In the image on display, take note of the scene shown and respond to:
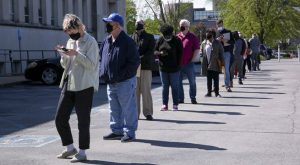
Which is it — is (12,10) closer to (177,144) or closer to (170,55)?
(170,55)

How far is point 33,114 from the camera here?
44.4 ft

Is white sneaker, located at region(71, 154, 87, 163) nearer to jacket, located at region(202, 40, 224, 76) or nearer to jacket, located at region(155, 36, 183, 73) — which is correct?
jacket, located at region(155, 36, 183, 73)

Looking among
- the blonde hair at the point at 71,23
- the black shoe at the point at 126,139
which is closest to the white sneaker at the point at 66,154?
the black shoe at the point at 126,139

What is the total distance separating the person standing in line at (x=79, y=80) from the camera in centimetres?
782

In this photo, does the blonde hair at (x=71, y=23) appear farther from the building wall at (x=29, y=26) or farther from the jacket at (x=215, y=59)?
the building wall at (x=29, y=26)

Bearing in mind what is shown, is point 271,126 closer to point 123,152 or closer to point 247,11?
point 123,152

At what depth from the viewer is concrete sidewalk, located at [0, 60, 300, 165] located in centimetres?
795

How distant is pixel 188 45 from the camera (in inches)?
575

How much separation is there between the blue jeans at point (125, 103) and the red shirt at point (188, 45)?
17.3ft

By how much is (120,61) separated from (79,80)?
4.52ft

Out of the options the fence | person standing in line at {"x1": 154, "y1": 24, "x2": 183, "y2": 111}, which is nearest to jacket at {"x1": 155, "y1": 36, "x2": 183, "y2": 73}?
person standing in line at {"x1": 154, "y1": 24, "x2": 183, "y2": 111}

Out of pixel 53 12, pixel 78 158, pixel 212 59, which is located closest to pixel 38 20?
pixel 53 12

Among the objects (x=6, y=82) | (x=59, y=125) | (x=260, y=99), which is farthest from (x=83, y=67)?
(x=6, y=82)

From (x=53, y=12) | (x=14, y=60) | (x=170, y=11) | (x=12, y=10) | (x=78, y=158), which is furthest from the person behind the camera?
(x=170, y=11)
